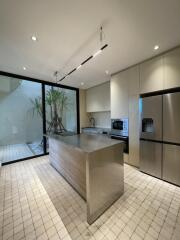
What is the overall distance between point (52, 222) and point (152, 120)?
2.47 m

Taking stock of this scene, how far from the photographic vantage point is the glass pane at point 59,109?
4121mm

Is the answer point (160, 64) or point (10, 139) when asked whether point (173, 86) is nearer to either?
point (160, 64)

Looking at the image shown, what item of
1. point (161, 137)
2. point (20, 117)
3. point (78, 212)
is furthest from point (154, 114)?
point (20, 117)

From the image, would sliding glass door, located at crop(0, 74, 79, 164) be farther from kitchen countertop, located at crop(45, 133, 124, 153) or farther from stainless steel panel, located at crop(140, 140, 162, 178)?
stainless steel panel, located at crop(140, 140, 162, 178)

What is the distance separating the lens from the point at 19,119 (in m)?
3.66

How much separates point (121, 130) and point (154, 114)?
101cm

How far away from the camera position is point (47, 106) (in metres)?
4.11

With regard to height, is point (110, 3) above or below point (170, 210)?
above

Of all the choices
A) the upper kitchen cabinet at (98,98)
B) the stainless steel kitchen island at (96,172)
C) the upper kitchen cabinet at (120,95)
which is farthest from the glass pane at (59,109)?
the stainless steel kitchen island at (96,172)

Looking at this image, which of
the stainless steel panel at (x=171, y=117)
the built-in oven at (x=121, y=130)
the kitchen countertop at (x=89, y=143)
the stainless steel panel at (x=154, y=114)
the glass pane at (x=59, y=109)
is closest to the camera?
the kitchen countertop at (x=89, y=143)

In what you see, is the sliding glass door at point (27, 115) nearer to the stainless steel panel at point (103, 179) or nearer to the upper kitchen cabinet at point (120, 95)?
the upper kitchen cabinet at point (120, 95)

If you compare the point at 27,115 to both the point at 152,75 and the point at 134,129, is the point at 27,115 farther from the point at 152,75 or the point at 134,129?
the point at 152,75

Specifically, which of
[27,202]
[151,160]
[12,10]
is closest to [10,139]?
[27,202]

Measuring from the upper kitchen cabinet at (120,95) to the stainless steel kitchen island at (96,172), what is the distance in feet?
4.95
